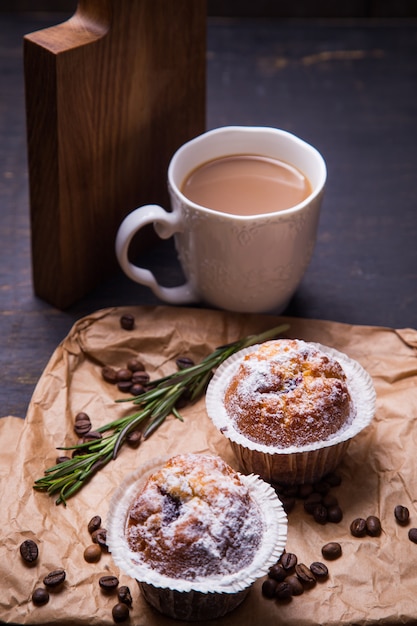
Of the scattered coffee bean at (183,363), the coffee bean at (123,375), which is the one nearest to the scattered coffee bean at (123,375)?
the coffee bean at (123,375)

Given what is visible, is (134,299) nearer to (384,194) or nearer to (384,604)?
(384,194)

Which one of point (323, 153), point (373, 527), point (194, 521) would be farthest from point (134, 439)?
point (323, 153)

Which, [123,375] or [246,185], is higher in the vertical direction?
[246,185]

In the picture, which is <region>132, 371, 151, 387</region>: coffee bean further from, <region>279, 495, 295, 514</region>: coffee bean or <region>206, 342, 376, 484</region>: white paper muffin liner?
<region>279, 495, 295, 514</region>: coffee bean

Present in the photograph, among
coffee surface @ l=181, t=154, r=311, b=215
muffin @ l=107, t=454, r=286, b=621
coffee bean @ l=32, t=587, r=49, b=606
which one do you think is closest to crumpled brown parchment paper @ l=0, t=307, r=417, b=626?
coffee bean @ l=32, t=587, r=49, b=606

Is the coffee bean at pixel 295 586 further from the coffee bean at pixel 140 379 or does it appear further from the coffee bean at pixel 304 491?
the coffee bean at pixel 140 379

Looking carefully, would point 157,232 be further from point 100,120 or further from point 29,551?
point 29,551

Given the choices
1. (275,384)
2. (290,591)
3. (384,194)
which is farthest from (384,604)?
(384,194)
